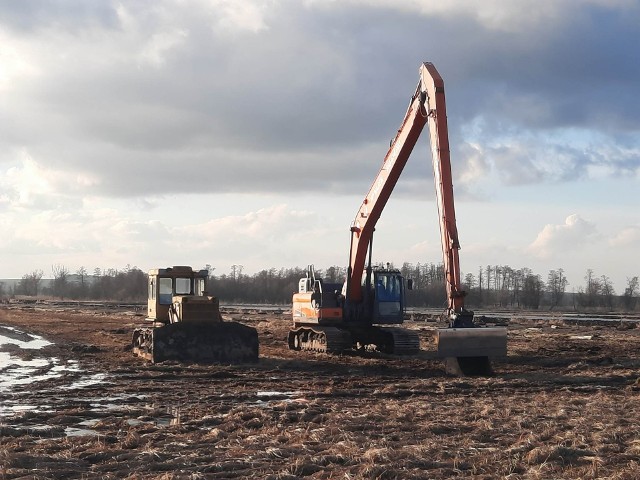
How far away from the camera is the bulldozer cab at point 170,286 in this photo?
88.8 feet

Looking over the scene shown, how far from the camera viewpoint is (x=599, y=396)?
1680 centimetres

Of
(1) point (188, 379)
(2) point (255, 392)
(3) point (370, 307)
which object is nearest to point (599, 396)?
(2) point (255, 392)

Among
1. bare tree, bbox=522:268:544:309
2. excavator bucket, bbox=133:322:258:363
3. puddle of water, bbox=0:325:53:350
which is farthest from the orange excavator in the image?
bare tree, bbox=522:268:544:309

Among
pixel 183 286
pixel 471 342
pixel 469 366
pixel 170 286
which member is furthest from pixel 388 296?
pixel 471 342

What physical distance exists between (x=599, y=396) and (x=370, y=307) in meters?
11.9

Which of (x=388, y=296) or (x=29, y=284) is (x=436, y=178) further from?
(x=29, y=284)

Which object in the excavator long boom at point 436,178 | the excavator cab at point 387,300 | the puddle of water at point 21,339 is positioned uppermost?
the excavator long boom at point 436,178

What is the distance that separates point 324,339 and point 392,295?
2657 mm

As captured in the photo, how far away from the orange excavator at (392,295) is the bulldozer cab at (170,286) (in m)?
3.68

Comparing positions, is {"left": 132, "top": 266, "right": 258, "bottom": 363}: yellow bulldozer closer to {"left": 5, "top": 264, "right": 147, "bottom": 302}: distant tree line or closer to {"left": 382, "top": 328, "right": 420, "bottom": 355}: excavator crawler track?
{"left": 382, "top": 328, "right": 420, "bottom": 355}: excavator crawler track

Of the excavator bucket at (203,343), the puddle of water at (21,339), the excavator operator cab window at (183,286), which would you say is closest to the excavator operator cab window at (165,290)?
the excavator operator cab window at (183,286)

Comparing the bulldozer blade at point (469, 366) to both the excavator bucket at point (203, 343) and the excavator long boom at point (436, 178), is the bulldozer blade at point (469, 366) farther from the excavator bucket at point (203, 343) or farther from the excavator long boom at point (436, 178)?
the excavator bucket at point (203, 343)

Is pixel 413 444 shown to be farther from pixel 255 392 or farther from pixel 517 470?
pixel 255 392

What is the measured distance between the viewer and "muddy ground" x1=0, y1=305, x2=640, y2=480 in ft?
32.7
